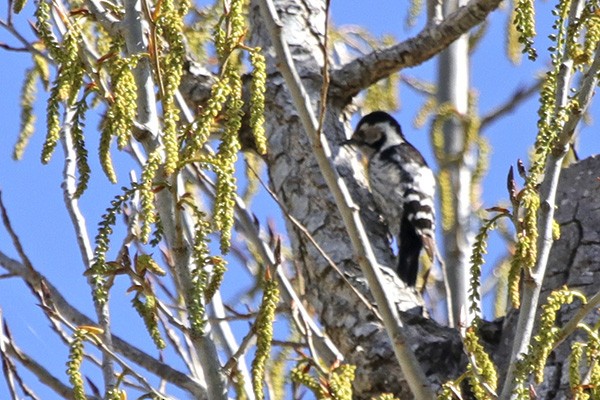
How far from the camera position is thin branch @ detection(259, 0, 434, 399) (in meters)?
2.15

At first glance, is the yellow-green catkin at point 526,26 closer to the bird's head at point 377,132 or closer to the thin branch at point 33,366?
the thin branch at point 33,366

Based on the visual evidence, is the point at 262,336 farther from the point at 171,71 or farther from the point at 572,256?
the point at 572,256

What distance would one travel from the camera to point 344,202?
2.24 m

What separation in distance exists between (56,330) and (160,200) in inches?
37.3

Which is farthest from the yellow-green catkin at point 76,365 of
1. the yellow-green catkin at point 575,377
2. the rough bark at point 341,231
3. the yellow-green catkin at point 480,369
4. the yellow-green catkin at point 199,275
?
the rough bark at point 341,231

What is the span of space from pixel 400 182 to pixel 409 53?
194cm

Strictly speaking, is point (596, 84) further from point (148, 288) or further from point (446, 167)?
point (446, 167)

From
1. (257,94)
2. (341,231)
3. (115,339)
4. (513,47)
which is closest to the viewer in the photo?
(257,94)

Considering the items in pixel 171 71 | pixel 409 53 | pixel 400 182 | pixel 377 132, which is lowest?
pixel 171 71

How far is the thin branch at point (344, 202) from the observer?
84.7 inches

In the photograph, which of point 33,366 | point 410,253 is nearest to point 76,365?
point 33,366

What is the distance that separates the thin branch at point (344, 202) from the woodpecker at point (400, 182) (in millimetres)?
2475

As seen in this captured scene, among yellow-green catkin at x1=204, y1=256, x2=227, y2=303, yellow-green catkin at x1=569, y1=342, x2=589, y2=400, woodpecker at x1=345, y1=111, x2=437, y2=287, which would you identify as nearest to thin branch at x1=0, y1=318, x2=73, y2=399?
yellow-green catkin at x1=204, y1=256, x2=227, y2=303

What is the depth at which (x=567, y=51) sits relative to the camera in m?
2.20
